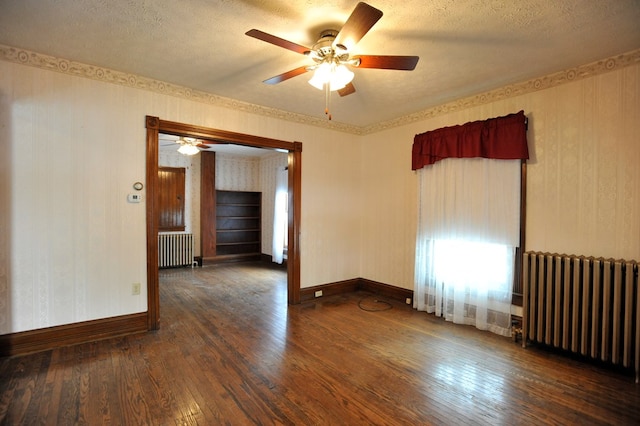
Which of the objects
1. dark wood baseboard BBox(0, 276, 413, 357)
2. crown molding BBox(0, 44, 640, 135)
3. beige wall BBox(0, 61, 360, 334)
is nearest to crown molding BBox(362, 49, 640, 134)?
crown molding BBox(0, 44, 640, 135)

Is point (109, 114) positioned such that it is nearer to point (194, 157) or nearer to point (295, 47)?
point (295, 47)

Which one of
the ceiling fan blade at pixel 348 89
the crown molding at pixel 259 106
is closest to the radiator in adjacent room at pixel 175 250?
the crown molding at pixel 259 106

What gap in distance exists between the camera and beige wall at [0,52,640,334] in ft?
8.95

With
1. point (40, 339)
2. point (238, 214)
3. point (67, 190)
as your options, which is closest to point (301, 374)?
point (40, 339)

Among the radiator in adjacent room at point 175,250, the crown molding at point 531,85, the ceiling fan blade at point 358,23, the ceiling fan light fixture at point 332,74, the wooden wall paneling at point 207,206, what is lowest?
the radiator in adjacent room at point 175,250

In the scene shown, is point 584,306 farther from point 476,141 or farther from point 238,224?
point 238,224

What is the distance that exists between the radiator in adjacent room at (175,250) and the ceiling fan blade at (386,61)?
5.91 meters

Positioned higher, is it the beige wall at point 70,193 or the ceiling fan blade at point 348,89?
the ceiling fan blade at point 348,89

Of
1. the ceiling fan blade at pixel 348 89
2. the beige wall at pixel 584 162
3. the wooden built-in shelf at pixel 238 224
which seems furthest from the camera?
the wooden built-in shelf at pixel 238 224

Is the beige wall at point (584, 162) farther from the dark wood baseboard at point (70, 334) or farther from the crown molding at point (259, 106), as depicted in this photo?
the dark wood baseboard at point (70, 334)

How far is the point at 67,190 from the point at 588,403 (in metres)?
4.62

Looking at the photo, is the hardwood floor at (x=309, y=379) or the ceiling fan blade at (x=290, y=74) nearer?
the hardwood floor at (x=309, y=379)

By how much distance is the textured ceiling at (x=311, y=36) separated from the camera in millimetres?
2076

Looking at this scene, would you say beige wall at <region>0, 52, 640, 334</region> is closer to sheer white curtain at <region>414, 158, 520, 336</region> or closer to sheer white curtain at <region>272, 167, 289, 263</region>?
sheer white curtain at <region>414, 158, 520, 336</region>
